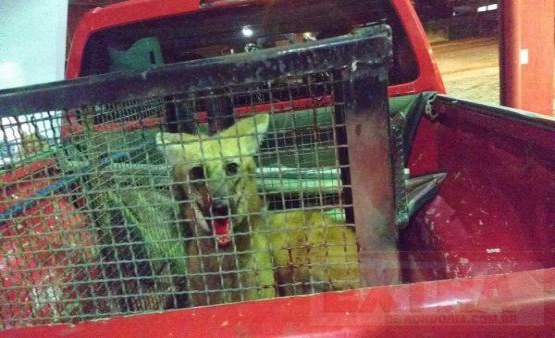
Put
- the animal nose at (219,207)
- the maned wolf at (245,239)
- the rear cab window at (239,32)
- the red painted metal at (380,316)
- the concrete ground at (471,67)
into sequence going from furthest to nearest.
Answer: the concrete ground at (471,67), the rear cab window at (239,32), the maned wolf at (245,239), the animal nose at (219,207), the red painted metal at (380,316)

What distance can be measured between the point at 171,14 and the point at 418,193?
6.78 ft

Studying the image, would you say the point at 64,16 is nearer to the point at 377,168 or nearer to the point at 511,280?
the point at 377,168

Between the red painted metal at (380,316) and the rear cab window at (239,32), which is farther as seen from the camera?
the rear cab window at (239,32)

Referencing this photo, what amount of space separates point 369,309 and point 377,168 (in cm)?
37

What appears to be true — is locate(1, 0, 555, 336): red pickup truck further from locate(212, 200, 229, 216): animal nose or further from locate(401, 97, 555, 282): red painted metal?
locate(212, 200, 229, 216): animal nose

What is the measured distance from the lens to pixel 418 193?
2.20 meters

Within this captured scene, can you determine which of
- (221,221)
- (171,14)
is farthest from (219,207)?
(171,14)

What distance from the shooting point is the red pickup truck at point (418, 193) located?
769mm

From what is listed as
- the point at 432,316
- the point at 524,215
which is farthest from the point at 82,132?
the point at 524,215

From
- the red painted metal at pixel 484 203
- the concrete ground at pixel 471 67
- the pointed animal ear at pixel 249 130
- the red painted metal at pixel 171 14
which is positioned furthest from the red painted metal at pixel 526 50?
the pointed animal ear at pixel 249 130

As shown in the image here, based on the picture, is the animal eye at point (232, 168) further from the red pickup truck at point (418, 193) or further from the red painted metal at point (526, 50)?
the red painted metal at point (526, 50)

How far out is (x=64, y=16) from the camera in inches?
231

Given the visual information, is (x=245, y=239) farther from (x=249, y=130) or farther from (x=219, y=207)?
(x=249, y=130)

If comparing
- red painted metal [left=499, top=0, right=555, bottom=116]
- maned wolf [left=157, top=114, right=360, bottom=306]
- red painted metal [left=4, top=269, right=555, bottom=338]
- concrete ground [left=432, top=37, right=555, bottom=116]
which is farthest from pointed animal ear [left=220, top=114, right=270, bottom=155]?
concrete ground [left=432, top=37, right=555, bottom=116]
